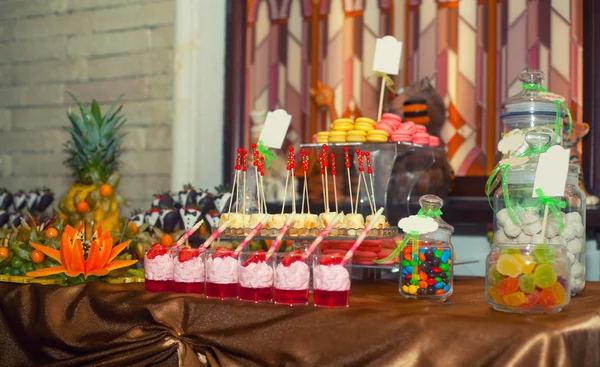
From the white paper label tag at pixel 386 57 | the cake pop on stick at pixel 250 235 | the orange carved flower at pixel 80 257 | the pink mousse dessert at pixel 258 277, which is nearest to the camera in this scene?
the pink mousse dessert at pixel 258 277

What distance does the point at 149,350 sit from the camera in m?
1.94

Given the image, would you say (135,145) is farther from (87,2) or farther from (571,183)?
(571,183)

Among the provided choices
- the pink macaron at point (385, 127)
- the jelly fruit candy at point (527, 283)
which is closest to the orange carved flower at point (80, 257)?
the pink macaron at point (385, 127)

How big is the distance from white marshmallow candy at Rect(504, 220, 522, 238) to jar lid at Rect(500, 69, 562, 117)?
1.54 feet

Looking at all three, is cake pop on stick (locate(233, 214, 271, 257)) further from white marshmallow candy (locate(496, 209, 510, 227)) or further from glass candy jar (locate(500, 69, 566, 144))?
glass candy jar (locate(500, 69, 566, 144))

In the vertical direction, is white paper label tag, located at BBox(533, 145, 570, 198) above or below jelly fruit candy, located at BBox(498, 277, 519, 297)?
above

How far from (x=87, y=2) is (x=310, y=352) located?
3155 millimetres

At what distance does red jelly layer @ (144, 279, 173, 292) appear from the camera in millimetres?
2137

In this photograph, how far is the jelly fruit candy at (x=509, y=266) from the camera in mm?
1718

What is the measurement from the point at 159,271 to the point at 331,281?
554 millimetres

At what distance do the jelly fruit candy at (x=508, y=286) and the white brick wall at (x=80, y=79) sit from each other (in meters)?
2.49

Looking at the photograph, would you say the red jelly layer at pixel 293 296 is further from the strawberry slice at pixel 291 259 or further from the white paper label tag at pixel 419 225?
the white paper label tag at pixel 419 225

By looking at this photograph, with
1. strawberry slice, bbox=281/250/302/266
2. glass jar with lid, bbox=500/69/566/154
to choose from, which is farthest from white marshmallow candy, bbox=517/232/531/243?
strawberry slice, bbox=281/250/302/266

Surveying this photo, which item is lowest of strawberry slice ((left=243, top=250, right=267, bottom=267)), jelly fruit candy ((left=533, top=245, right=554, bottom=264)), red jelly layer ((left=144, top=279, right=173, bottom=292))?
red jelly layer ((left=144, top=279, right=173, bottom=292))
